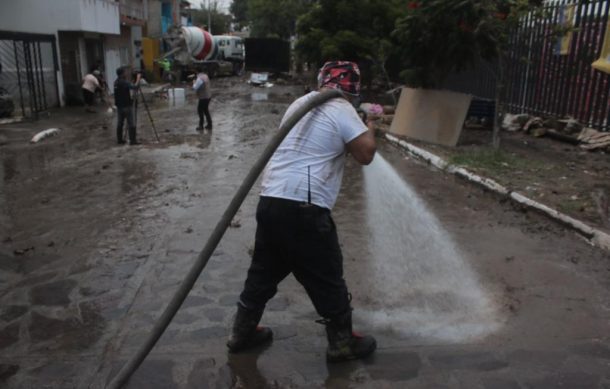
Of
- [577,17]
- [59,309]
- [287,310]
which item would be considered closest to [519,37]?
[577,17]

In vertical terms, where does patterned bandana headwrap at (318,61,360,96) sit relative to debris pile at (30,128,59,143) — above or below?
above

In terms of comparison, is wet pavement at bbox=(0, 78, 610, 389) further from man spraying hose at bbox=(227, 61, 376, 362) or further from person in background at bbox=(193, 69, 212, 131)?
person in background at bbox=(193, 69, 212, 131)

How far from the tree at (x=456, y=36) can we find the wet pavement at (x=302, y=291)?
9.29 feet

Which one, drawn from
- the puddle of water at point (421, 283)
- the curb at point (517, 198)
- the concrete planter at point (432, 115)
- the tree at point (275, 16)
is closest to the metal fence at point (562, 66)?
the concrete planter at point (432, 115)

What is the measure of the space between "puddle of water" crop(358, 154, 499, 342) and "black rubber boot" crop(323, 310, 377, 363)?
493 millimetres

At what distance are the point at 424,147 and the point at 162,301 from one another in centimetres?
739

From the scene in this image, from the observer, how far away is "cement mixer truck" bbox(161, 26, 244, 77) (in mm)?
35719

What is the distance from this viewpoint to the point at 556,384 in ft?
10.3

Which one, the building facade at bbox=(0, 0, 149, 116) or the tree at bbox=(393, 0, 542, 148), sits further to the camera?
the building facade at bbox=(0, 0, 149, 116)

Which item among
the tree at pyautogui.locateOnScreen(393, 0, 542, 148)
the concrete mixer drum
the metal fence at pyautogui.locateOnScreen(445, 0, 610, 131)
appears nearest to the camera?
the tree at pyautogui.locateOnScreen(393, 0, 542, 148)

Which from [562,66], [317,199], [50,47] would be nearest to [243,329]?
[317,199]

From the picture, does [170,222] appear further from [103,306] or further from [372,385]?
[372,385]

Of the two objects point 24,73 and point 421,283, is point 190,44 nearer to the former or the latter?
point 24,73

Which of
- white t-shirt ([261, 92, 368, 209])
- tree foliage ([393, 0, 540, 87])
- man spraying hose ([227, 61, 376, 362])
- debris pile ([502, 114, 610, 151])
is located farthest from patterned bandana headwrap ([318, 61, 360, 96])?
debris pile ([502, 114, 610, 151])
